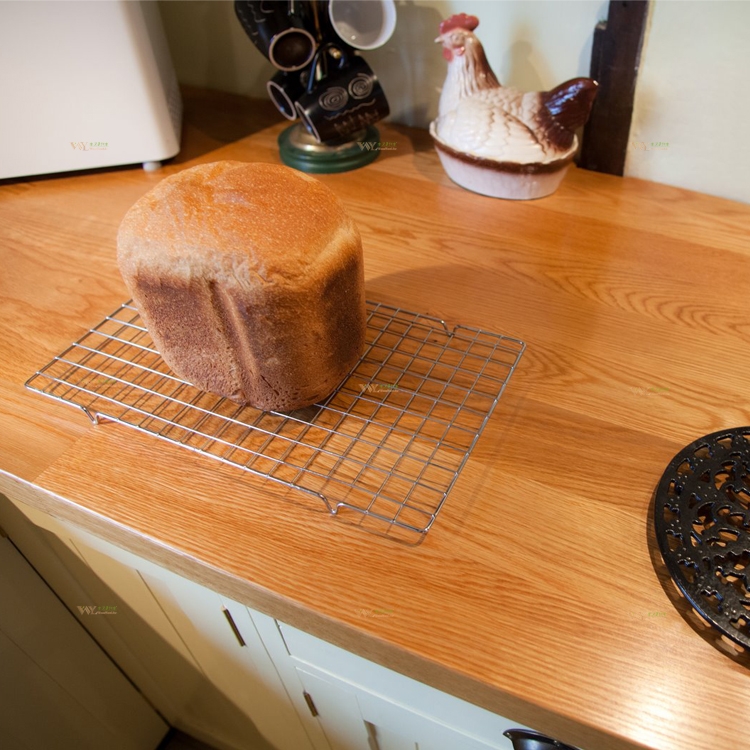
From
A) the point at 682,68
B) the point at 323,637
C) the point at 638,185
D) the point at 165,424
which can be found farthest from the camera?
the point at 638,185

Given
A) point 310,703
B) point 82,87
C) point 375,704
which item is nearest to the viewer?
point 375,704

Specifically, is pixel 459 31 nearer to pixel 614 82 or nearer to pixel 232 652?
pixel 614 82

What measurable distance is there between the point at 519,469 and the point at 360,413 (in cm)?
18

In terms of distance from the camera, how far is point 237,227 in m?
0.57

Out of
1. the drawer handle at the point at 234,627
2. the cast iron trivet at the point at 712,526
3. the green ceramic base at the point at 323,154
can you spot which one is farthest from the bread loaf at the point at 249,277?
the green ceramic base at the point at 323,154

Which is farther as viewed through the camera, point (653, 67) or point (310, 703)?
point (653, 67)

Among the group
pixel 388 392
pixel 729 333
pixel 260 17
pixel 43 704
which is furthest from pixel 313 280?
pixel 43 704

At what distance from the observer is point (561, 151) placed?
93 cm

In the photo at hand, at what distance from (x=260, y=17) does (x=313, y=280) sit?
63 centimetres

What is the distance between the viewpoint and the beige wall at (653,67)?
2.81 ft

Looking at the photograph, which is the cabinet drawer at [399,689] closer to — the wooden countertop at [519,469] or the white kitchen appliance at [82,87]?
the wooden countertop at [519,469]

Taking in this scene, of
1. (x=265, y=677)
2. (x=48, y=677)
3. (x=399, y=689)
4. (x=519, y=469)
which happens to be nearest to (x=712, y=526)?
(x=519, y=469)

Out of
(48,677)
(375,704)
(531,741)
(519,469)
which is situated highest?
(519,469)

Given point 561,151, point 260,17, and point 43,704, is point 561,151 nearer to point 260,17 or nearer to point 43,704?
point 260,17
